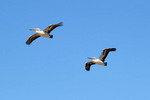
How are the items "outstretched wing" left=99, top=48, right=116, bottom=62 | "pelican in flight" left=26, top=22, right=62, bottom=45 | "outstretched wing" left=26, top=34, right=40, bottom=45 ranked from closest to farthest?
"pelican in flight" left=26, top=22, right=62, bottom=45
"outstretched wing" left=99, top=48, right=116, bottom=62
"outstretched wing" left=26, top=34, right=40, bottom=45

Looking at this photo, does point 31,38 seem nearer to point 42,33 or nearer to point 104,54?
point 42,33

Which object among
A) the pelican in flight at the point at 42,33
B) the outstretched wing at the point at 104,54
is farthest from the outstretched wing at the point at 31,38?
the outstretched wing at the point at 104,54

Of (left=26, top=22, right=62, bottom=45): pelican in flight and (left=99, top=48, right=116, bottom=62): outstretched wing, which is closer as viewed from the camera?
(left=26, top=22, right=62, bottom=45): pelican in flight

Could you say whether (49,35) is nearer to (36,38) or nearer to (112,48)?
(36,38)

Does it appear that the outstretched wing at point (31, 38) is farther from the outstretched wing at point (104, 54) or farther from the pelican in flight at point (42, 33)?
the outstretched wing at point (104, 54)

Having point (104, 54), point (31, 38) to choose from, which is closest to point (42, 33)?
point (31, 38)

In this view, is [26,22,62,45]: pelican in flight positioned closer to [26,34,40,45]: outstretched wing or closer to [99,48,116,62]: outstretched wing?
[26,34,40,45]: outstretched wing

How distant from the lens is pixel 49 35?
237ft

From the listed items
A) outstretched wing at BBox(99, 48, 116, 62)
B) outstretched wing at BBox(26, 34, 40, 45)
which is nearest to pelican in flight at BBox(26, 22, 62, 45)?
outstretched wing at BBox(26, 34, 40, 45)

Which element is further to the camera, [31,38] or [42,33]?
[31,38]

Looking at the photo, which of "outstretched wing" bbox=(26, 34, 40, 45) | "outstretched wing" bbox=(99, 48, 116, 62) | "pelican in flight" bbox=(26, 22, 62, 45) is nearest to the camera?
"pelican in flight" bbox=(26, 22, 62, 45)

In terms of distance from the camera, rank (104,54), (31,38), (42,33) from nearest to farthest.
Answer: (42,33) < (104,54) < (31,38)

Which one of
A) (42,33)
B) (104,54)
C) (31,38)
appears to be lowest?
(104,54)

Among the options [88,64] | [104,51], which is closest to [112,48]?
[104,51]
